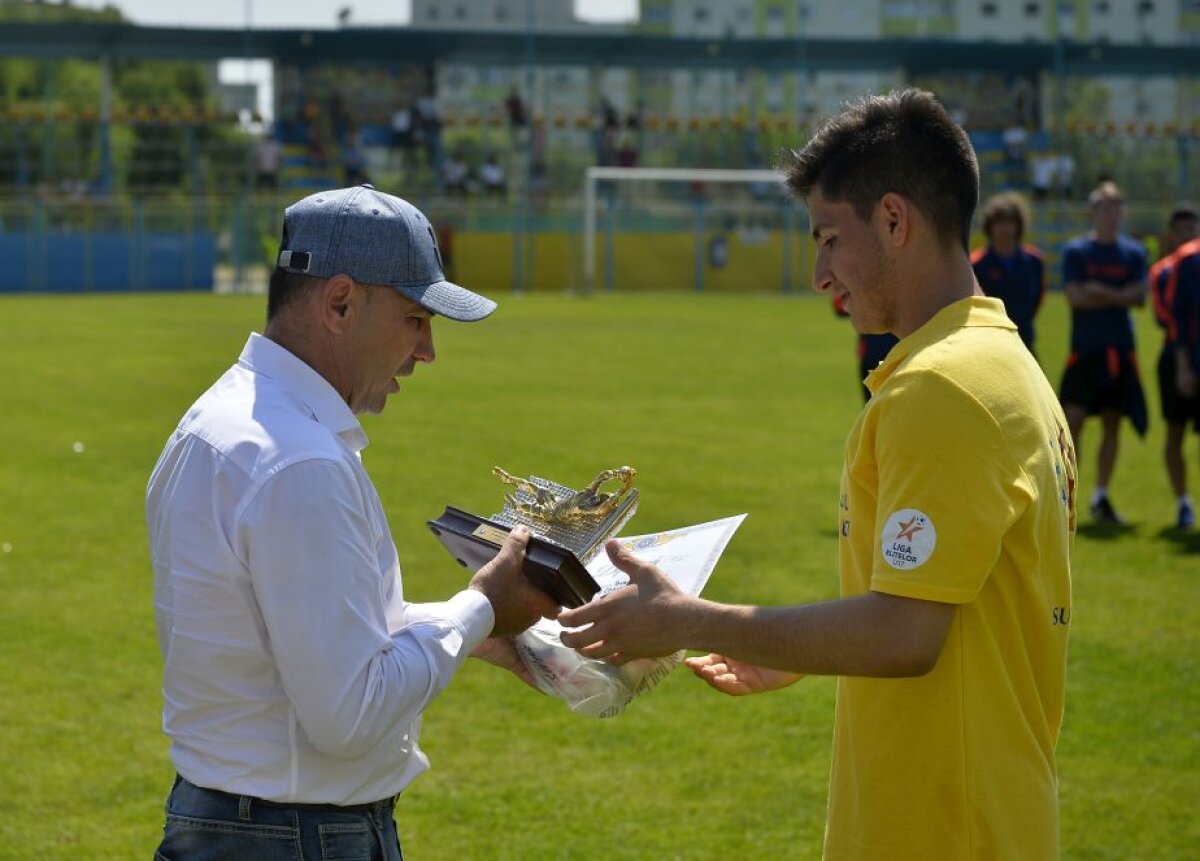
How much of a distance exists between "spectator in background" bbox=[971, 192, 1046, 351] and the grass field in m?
1.82

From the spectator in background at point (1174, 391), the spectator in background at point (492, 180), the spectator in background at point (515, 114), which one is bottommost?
the spectator in background at point (1174, 391)

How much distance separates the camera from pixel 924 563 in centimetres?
280

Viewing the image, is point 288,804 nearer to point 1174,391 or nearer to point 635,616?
point 635,616

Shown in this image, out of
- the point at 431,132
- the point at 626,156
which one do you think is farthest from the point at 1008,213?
the point at 431,132

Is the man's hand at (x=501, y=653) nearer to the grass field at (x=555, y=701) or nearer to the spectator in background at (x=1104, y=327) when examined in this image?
the grass field at (x=555, y=701)

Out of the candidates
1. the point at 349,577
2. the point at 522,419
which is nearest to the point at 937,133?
the point at 349,577

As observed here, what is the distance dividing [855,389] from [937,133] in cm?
1921

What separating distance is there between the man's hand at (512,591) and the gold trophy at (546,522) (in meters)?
0.02

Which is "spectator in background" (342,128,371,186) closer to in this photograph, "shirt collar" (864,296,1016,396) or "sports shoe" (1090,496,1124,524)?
"sports shoe" (1090,496,1124,524)

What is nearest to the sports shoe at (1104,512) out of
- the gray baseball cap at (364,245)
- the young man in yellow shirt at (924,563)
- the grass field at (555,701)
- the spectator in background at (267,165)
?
the grass field at (555,701)

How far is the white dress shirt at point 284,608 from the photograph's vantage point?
2.82 m

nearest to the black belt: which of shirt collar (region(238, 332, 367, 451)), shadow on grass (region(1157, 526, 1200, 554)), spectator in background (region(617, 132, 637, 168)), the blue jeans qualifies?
the blue jeans

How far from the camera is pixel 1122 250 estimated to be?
44.2 feet

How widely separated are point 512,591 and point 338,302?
0.65m
